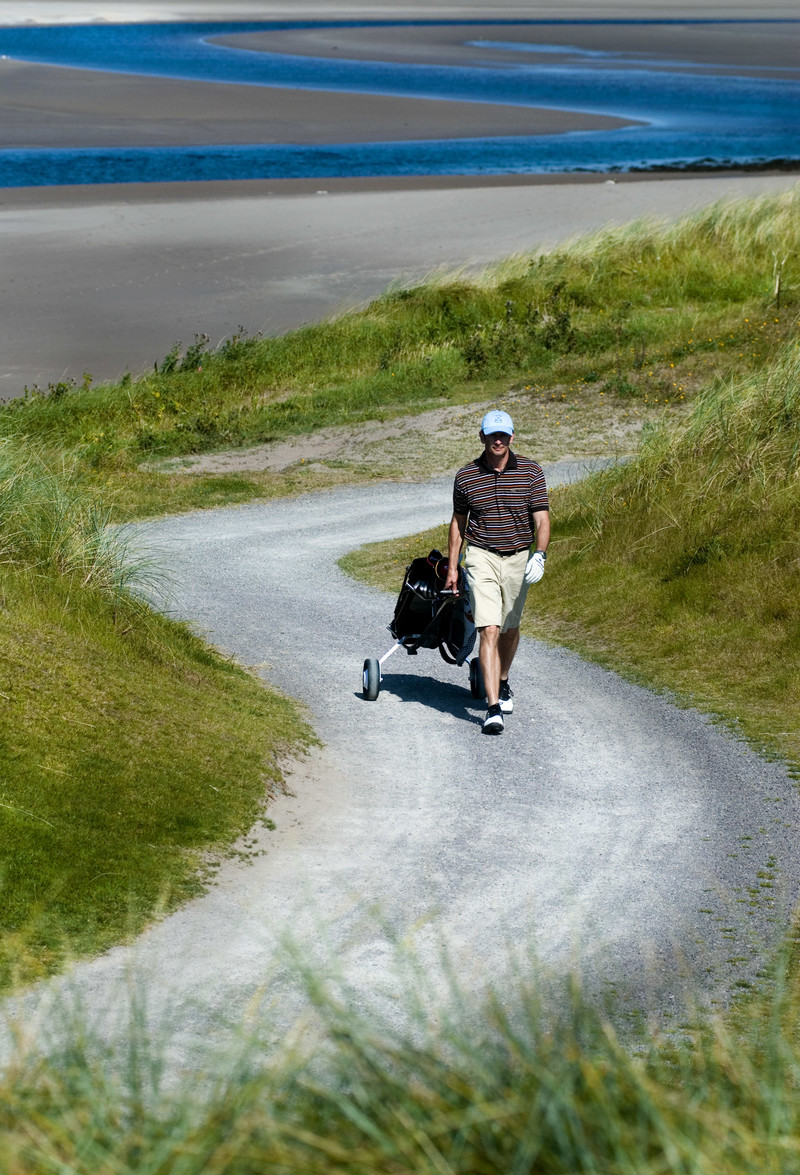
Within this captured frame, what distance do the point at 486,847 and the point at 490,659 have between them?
2000mm

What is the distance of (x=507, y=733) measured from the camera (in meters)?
10.2

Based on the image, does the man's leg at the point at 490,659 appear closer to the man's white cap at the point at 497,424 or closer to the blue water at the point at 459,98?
the man's white cap at the point at 497,424

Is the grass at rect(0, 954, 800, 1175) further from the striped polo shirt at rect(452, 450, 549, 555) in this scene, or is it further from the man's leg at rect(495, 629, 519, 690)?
the man's leg at rect(495, 629, 519, 690)

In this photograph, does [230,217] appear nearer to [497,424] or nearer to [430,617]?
[430,617]

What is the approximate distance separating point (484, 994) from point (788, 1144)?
330 cm

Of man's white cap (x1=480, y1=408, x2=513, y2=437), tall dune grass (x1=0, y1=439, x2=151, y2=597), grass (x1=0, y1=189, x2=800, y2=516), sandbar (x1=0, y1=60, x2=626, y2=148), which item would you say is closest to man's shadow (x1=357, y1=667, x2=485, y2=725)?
tall dune grass (x1=0, y1=439, x2=151, y2=597)

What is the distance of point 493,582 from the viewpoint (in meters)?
9.71

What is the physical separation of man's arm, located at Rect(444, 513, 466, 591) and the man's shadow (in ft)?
4.25

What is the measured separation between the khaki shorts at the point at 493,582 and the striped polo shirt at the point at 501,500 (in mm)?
75

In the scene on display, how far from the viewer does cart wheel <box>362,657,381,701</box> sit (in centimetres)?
1079

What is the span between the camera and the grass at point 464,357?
22812mm

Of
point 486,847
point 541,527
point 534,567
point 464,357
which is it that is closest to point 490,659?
point 534,567

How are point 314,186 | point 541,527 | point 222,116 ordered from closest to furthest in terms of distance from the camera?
point 541,527
point 314,186
point 222,116

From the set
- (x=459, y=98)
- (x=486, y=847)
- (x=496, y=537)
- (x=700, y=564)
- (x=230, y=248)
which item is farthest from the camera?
(x=459, y=98)
